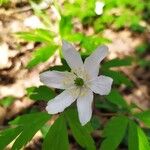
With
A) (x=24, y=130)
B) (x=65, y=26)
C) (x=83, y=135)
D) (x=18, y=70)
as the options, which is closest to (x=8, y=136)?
(x=24, y=130)

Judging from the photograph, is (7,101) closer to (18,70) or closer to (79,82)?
(18,70)

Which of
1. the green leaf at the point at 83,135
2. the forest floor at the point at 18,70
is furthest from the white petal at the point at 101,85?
the forest floor at the point at 18,70

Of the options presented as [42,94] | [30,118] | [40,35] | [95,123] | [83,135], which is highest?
[40,35]

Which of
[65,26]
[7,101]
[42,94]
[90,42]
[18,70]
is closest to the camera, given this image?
[42,94]

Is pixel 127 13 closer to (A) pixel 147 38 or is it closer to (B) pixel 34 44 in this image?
(A) pixel 147 38

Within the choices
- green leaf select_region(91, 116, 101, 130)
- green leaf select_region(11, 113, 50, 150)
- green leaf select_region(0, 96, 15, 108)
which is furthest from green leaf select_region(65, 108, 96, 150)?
green leaf select_region(0, 96, 15, 108)

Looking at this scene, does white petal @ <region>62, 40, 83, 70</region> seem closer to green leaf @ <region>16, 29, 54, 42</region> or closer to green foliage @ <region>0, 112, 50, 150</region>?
green foliage @ <region>0, 112, 50, 150</region>

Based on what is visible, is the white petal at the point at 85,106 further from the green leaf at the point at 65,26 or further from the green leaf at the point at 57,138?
the green leaf at the point at 65,26
